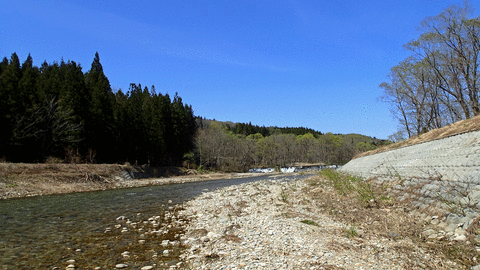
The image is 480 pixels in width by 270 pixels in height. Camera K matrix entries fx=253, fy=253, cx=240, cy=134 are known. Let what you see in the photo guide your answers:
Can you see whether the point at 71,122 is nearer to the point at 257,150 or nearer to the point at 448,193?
the point at 448,193

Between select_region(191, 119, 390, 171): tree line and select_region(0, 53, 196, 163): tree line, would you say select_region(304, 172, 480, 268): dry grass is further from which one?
select_region(191, 119, 390, 171): tree line

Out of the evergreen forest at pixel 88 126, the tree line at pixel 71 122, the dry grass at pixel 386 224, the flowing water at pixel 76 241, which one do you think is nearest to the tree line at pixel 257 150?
the evergreen forest at pixel 88 126

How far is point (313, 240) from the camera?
6609mm

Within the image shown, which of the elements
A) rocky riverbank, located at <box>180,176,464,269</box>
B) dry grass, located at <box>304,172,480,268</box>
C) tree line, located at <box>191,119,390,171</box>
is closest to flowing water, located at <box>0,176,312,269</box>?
rocky riverbank, located at <box>180,176,464,269</box>

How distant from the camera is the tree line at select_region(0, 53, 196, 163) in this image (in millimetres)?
30078

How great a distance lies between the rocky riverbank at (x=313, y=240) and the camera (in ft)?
17.0

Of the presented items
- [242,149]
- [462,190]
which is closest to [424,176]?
[462,190]

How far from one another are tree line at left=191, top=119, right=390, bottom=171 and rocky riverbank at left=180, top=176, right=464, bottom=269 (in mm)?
56303

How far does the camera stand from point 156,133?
50844 millimetres

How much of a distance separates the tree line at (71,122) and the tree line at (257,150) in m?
14.7

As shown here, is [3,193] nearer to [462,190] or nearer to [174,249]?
[174,249]

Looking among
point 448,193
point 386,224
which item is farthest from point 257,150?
point 386,224

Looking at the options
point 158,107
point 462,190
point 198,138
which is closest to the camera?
point 462,190

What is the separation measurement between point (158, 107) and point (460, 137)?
51.6m
